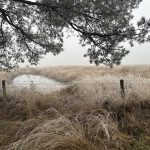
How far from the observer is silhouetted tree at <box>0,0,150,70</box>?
7.94 meters

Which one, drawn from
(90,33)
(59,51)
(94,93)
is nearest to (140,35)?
(90,33)

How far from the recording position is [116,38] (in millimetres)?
8188

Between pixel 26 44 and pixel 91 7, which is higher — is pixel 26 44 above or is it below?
below

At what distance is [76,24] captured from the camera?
8.59 meters

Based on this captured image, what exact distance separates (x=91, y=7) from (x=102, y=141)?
13.5 ft

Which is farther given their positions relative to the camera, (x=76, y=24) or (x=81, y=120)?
(x=76, y=24)

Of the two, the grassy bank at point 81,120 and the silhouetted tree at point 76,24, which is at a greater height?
the silhouetted tree at point 76,24

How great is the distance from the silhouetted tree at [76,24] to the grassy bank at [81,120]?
1234mm

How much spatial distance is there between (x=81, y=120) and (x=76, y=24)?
11.0 feet

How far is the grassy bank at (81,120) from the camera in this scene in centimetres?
501

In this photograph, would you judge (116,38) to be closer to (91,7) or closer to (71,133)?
(91,7)

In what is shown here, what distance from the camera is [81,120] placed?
616 cm

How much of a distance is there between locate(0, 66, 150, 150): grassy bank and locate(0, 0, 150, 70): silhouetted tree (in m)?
1.23

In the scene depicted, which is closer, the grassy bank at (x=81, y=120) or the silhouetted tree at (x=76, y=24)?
the grassy bank at (x=81, y=120)
